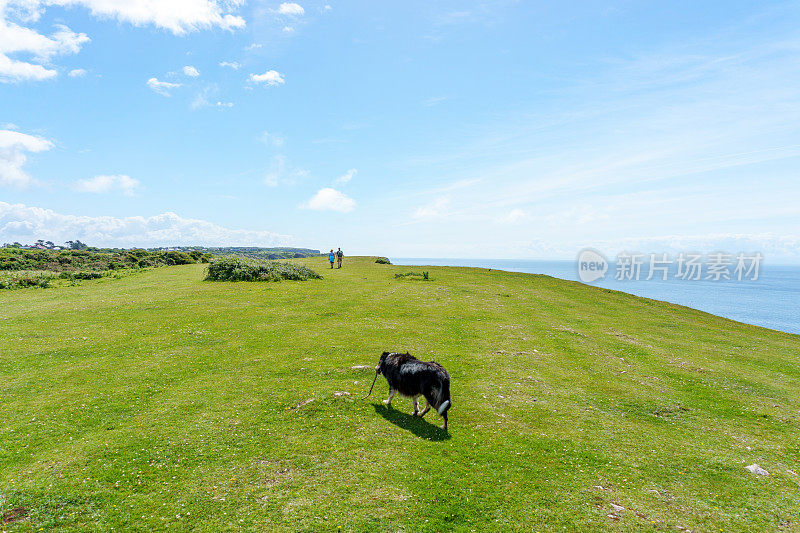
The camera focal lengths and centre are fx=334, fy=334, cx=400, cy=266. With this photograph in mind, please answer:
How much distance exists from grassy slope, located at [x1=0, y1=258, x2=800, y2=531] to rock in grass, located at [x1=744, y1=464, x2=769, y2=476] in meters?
0.19

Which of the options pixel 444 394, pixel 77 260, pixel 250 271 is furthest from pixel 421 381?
pixel 77 260

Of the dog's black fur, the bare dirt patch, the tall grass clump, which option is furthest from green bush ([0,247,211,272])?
the dog's black fur

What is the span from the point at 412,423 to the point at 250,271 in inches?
1472

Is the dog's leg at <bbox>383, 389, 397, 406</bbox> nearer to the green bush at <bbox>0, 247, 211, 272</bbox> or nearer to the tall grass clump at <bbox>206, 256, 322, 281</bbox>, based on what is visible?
the tall grass clump at <bbox>206, 256, 322, 281</bbox>

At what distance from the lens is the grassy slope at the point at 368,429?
8164 mm

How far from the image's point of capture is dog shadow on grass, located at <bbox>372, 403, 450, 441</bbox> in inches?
445

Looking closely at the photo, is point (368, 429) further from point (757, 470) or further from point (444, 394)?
point (757, 470)

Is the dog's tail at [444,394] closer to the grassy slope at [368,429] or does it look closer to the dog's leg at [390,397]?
the grassy slope at [368,429]

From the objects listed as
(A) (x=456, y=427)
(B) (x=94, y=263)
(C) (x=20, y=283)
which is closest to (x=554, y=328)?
(A) (x=456, y=427)

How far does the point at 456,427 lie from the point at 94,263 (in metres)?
81.3

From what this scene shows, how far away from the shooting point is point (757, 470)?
10227 mm

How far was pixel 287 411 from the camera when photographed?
1250 cm

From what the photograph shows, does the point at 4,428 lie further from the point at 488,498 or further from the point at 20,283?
the point at 20,283

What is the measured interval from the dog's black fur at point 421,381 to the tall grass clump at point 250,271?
3399cm
